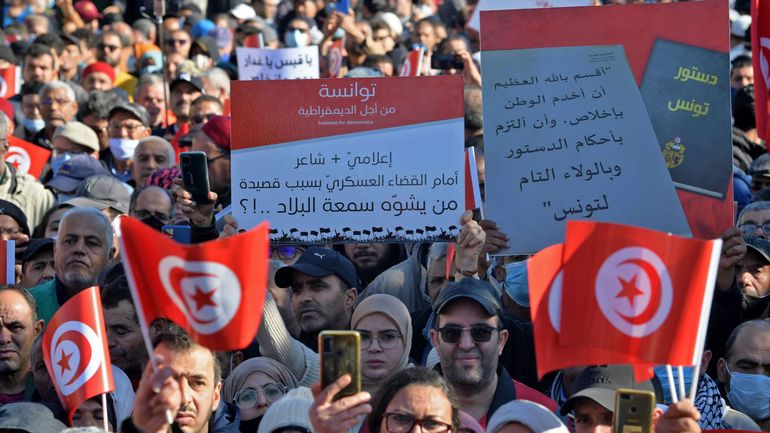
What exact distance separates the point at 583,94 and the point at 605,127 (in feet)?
0.63

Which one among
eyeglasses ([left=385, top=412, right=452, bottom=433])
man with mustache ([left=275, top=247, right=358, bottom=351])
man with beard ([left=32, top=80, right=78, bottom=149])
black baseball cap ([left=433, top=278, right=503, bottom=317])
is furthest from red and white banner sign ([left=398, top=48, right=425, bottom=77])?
eyeglasses ([left=385, top=412, right=452, bottom=433])

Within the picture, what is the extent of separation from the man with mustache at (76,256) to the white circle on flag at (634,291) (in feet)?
11.2

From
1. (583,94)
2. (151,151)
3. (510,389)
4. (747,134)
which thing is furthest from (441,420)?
(747,134)

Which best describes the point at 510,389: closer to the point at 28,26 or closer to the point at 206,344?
the point at 206,344

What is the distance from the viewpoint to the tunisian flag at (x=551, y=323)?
4.76m

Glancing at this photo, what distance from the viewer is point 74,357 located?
5.79m

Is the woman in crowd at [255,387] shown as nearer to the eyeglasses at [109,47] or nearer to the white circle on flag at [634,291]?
the white circle on flag at [634,291]

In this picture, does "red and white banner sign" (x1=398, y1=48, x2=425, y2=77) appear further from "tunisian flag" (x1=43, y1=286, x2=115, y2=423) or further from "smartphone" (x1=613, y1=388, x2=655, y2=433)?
"smartphone" (x1=613, y1=388, x2=655, y2=433)

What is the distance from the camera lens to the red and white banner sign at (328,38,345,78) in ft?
43.0

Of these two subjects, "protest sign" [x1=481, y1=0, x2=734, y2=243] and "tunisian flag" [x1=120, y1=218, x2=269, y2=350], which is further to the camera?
"protest sign" [x1=481, y1=0, x2=734, y2=243]

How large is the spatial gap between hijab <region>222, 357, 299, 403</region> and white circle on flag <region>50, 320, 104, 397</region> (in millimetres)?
904

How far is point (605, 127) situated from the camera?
6848mm

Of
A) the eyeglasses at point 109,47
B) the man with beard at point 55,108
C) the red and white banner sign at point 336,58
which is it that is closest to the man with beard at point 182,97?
the man with beard at point 55,108

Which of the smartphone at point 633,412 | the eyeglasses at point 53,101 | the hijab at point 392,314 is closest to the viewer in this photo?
the smartphone at point 633,412
